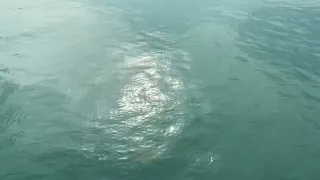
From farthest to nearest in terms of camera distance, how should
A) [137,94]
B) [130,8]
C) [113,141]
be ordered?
[130,8], [137,94], [113,141]

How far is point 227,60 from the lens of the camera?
2700cm

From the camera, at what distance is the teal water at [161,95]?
725 inches

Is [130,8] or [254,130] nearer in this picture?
[254,130]

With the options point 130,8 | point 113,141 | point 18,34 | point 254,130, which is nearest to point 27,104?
point 113,141

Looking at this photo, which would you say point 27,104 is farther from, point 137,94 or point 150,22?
point 150,22

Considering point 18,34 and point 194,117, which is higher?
point 18,34

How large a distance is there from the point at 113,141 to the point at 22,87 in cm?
939

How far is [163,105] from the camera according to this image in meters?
22.3

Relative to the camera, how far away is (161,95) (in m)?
23.1

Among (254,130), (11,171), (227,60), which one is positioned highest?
Result: (227,60)

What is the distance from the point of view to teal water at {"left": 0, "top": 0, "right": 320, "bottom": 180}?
18422 mm

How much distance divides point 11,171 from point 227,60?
60.9ft

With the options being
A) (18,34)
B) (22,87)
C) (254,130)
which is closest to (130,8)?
(18,34)

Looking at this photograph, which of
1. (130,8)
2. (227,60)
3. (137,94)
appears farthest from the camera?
(130,8)
